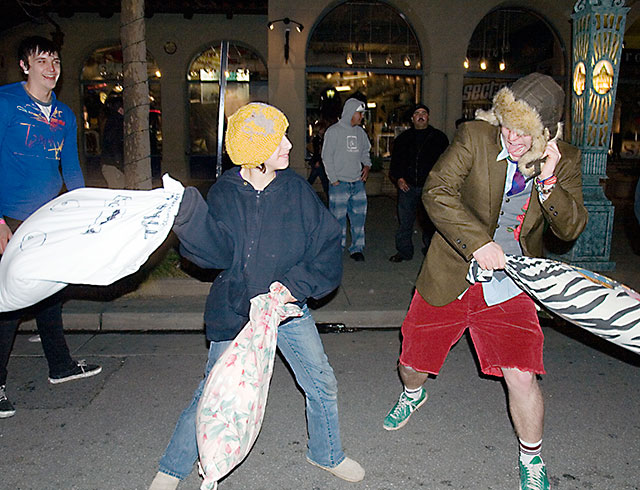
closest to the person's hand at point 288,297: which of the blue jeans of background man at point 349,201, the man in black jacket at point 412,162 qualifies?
the blue jeans of background man at point 349,201

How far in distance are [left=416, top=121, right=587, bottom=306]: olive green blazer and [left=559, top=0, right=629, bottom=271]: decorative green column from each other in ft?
16.2

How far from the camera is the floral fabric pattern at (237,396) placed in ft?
7.68

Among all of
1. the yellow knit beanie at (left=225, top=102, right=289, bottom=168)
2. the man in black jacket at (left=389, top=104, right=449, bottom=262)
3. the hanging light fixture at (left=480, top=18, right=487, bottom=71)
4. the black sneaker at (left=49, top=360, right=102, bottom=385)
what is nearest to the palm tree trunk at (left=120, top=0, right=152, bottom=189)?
the black sneaker at (left=49, top=360, right=102, bottom=385)

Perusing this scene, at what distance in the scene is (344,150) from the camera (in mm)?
7898

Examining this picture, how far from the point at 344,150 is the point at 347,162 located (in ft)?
0.53

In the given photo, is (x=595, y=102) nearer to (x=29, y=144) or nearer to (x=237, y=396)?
(x=29, y=144)

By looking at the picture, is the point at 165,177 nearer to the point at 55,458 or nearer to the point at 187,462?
the point at 187,462

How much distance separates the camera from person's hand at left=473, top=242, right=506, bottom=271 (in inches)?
115

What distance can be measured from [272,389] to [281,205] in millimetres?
2094

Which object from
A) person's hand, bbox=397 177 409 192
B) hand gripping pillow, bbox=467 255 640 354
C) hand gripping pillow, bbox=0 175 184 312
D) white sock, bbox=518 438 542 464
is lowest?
white sock, bbox=518 438 542 464

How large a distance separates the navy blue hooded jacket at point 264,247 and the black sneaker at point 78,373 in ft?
7.27

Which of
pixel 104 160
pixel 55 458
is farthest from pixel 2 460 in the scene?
pixel 104 160

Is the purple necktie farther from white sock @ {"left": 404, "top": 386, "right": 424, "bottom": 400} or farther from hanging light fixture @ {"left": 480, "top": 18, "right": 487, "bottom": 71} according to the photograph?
hanging light fixture @ {"left": 480, "top": 18, "right": 487, "bottom": 71}

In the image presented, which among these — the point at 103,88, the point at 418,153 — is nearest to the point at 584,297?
the point at 418,153
